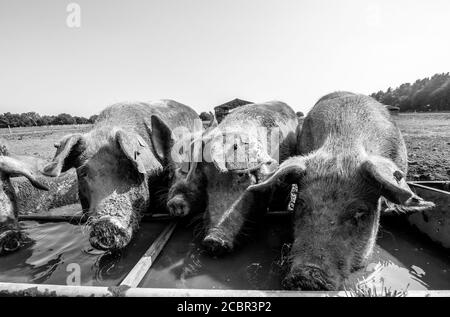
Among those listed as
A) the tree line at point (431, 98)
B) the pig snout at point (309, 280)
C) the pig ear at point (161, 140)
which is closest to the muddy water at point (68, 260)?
the pig ear at point (161, 140)

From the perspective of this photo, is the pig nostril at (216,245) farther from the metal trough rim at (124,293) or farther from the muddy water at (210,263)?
the metal trough rim at (124,293)

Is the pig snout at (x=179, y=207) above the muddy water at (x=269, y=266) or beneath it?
above

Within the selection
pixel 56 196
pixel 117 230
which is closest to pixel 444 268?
pixel 117 230

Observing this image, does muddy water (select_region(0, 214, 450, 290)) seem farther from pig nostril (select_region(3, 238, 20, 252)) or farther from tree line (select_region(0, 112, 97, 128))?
tree line (select_region(0, 112, 97, 128))

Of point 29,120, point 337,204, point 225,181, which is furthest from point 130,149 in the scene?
point 29,120

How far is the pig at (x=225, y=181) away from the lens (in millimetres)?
3490

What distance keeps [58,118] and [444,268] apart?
137007mm

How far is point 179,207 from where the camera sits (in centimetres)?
407

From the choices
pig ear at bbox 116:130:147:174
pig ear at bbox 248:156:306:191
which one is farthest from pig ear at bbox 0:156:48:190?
pig ear at bbox 248:156:306:191

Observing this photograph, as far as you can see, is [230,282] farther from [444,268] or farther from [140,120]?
[140,120]

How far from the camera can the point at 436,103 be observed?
66.0 m

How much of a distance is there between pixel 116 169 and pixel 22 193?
3.32 metres

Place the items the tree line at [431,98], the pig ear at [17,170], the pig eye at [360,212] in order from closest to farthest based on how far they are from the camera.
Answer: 1. the pig eye at [360,212]
2. the pig ear at [17,170]
3. the tree line at [431,98]

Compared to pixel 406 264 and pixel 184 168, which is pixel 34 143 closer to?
pixel 184 168
